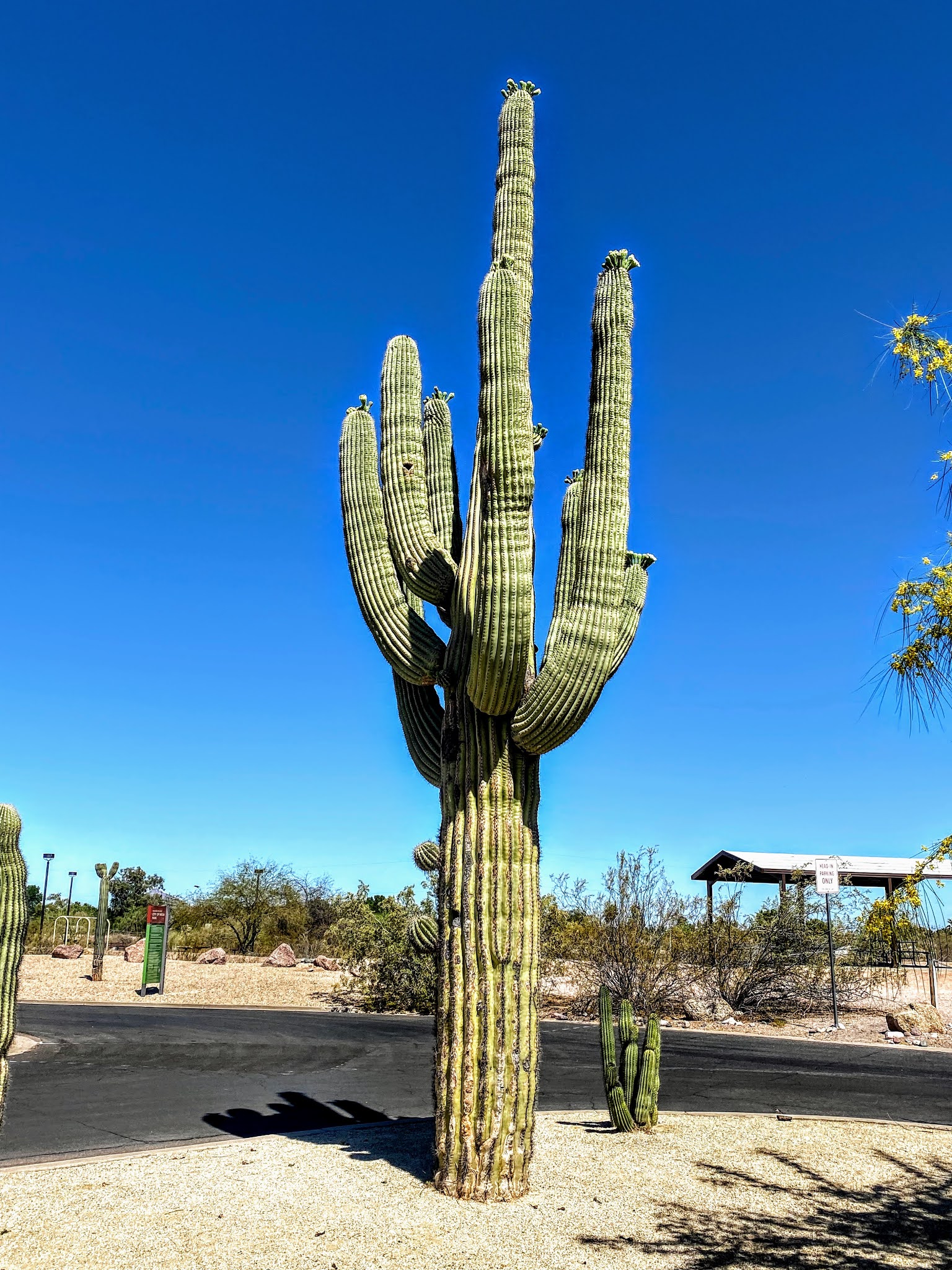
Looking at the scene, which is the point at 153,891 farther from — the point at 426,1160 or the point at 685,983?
the point at 426,1160

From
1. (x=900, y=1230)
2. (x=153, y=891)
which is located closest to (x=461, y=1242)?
(x=900, y=1230)

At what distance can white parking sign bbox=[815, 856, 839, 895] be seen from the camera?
17.1 meters

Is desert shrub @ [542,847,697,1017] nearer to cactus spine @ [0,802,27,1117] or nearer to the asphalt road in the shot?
the asphalt road

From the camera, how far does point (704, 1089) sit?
10570 millimetres

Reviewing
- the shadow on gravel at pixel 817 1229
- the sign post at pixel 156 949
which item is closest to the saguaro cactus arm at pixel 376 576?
the shadow on gravel at pixel 817 1229

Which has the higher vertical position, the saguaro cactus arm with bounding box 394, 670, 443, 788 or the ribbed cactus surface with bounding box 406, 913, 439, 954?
the saguaro cactus arm with bounding box 394, 670, 443, 788

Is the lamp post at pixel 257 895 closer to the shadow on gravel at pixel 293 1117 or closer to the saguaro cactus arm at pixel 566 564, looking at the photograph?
the shadow on gravel at pixel 293 1117

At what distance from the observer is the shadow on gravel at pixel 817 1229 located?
505 centimetres

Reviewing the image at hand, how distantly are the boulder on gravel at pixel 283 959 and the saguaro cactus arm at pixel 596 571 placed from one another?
24.7m

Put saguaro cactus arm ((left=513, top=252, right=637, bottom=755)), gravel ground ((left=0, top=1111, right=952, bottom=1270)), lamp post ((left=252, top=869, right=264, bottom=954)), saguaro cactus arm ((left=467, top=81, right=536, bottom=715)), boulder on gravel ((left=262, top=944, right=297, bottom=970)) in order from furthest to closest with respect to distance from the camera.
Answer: lamp post ((left=252, top=869, right=264, bottom=954)), boulder on gravel ((left=262, top=944, right=297, bottom=970)), saguaro cactus arm ((left=513, top=252, right=637, bottom=755)), saguaro cactus arm ((left=467, top=81, right=536, bottom=715)), gravel ground ((left=0, top=1111, right=952, bottom=1270))

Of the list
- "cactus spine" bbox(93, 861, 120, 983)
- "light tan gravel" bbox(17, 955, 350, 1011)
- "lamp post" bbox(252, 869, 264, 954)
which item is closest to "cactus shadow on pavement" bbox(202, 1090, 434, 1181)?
"light tan gravel" bbox(17, 955, 350, 1011)

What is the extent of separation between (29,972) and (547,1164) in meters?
22.8

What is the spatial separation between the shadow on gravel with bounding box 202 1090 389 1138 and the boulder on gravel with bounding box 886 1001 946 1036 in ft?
35.8

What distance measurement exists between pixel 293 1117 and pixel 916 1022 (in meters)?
12.0
